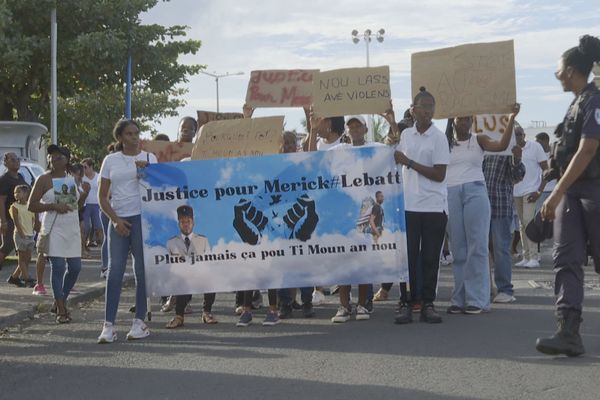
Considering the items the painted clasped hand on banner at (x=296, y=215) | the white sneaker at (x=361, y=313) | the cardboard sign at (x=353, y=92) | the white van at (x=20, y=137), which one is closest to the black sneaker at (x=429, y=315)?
the painted clasped hand on banner at (x=296, y=215)

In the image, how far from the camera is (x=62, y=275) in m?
10.5

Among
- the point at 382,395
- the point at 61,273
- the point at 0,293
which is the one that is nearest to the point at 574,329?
the point at 382,395

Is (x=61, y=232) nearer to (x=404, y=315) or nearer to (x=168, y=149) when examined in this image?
(x=168, y=149)

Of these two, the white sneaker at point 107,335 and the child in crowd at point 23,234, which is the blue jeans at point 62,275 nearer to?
the white sneaker at point 107,335

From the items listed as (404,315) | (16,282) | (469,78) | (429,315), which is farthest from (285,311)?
(16,282)

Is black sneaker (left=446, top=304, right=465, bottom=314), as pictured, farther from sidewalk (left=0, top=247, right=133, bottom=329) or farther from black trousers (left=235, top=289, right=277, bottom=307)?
sidewalk (left=0, top=247, right=133, bottom=329)

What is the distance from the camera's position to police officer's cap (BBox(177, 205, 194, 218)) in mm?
9383

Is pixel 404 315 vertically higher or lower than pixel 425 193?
lower

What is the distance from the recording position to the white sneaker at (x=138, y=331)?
8.78m

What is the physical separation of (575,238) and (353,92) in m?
3.31

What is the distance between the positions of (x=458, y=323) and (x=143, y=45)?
22.7 metres

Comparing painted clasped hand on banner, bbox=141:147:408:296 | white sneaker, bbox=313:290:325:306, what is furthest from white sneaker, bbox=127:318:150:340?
white sneaker, bbox=313:290:325:306

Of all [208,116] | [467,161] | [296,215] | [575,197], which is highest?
[208,116]

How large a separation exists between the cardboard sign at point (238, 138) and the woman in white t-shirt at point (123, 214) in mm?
1013
